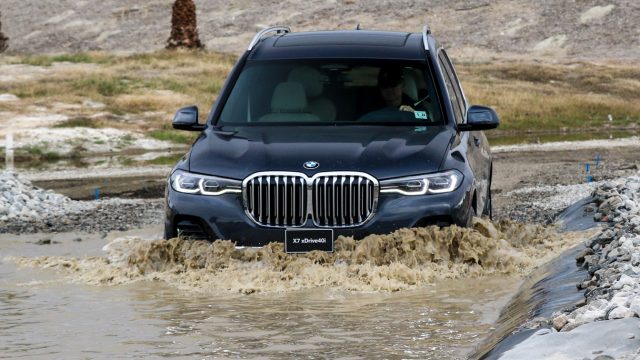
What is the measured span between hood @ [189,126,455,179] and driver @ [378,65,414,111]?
2.37 feet

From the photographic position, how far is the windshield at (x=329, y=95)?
37.6ft

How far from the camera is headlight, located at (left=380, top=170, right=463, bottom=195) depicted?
999cm

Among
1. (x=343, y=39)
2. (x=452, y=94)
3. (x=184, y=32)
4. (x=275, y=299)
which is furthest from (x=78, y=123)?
(x=275, y=299)

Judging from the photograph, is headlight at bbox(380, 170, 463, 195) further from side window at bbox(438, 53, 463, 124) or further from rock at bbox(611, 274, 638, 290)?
rock at bbox(611, 274, 638, 290)

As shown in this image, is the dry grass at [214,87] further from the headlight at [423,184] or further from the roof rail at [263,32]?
the headlight at [423,184]

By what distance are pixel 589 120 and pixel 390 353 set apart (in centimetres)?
3766

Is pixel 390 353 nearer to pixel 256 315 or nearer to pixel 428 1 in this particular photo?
pixel 256 315

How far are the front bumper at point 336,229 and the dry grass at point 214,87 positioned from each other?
2871 cm

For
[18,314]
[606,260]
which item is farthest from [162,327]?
[606,260]

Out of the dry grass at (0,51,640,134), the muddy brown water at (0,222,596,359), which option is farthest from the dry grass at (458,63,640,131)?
the muddy brown water at (0,222,596,359)

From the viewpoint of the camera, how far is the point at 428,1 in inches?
3282

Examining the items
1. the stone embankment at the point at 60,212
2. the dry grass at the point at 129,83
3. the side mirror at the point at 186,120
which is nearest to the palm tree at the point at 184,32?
the dry grass at the point at 129,83

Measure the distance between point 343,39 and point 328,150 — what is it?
2186mm

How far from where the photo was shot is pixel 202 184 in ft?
33.6
